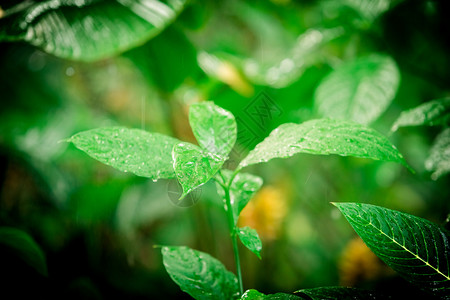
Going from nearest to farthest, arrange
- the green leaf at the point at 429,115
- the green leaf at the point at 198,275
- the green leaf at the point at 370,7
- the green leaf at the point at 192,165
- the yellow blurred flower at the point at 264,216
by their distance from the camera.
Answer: the green leaf at the point at 192,165 → the green leaf at the point at 198,275 → the green leaf at the point at 429,115 → the green leaf at the point at 370,7 → the yellow blurred flower at the point at 264,216

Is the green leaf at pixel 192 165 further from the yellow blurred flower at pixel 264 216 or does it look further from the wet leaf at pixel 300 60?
the yellow blurred flower at pixel 264 216

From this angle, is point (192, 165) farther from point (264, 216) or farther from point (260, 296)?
point (264, 216)

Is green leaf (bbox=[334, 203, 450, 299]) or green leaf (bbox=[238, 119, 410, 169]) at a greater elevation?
green leaf (bbox=[238, 119, 410, 169])

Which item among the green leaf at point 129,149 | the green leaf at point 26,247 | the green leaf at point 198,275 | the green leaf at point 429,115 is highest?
the green leaf at point 429,115

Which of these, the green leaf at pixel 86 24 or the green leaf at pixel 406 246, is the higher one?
the green leaf at pixel 86 24

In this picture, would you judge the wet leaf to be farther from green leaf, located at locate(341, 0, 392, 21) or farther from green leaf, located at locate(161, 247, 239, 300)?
green leaf, located at locate(161, 247, 239, 300)

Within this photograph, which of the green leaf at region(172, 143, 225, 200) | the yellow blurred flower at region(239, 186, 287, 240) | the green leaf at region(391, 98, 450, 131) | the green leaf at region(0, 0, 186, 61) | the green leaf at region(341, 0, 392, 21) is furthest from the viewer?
the yellow blurred flower at region(239, 186, 287, 240)

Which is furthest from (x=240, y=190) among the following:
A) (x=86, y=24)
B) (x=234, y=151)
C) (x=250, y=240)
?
(x=86, y=24)

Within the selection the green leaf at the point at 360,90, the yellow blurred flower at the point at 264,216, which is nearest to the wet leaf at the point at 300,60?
the green leaf at the point at 360,90

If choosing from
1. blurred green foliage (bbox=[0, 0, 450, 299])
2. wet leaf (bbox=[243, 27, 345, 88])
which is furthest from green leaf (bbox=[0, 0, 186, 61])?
wet leaf (bbox=[243, 27, 345, 88])
